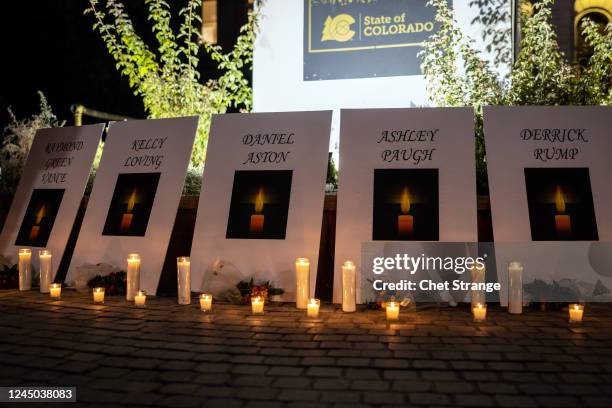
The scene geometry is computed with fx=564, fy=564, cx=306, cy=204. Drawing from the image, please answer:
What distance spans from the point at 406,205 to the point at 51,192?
10.5 feet

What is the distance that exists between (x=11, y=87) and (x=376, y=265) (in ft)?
38.1

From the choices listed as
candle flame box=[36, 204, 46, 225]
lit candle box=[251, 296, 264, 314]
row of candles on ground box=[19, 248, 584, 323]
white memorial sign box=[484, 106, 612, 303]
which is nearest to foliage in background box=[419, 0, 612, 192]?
white memorial sign box=[484, 106, 612, 303]

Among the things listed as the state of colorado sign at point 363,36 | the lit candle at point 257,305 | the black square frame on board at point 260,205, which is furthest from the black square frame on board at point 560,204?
the state of colorado sign at point 363,36

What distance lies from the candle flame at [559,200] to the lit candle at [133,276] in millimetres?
3034

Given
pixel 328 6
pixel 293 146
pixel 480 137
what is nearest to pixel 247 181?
pixel 293 146

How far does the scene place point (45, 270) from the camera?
446cm

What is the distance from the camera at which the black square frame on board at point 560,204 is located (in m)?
3.89

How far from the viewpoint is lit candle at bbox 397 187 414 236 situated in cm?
396

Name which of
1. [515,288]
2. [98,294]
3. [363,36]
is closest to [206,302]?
[98,294]

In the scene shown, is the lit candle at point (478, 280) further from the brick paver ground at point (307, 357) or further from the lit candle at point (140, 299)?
the lit candle at point (140, 299)

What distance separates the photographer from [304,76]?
620 centimetres

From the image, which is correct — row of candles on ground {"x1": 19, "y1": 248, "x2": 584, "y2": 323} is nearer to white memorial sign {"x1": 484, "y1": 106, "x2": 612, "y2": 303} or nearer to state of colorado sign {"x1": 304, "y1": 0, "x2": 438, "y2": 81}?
white memorial sign {"x1": 484, "y1": 106, "x2": 612, "y2": 303}

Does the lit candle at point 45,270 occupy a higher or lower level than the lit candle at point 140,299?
higher

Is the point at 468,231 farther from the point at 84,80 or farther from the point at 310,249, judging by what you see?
the point at 84,80
